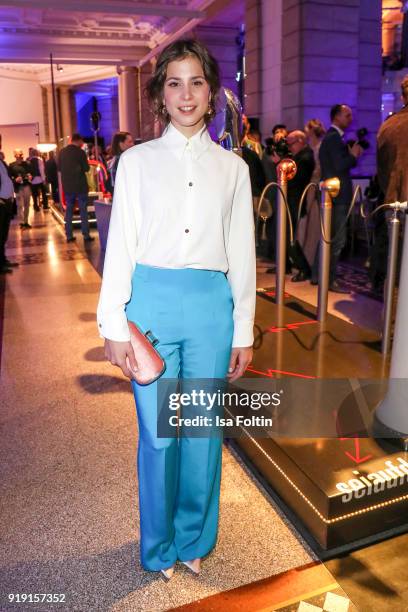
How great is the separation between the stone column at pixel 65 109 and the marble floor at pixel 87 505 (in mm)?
23014

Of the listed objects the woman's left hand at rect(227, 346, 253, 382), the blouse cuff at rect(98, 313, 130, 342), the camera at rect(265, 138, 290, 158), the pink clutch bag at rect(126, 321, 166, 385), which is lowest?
the woman's left hand at rect(227, 346, 253, 382)

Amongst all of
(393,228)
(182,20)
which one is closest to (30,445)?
(393,228)

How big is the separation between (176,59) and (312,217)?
4.49 m

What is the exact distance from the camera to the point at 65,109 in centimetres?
2514

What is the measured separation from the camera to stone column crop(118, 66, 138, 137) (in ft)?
66.6

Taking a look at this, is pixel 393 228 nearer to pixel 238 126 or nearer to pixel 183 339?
pixel 238 126

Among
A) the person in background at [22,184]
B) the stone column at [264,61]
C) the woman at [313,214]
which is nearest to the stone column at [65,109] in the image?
the person in background at [22,184]

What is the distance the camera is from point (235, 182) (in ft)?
5.45

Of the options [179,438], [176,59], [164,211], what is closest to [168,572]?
[179,438]

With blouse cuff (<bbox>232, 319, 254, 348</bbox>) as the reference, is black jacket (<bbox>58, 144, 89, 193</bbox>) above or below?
above

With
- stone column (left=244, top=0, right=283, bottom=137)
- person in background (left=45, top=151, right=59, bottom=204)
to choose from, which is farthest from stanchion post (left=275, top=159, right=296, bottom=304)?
person in background (left=45, top=151, right=59, bottom=204)

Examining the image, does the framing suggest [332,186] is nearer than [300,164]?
Yes

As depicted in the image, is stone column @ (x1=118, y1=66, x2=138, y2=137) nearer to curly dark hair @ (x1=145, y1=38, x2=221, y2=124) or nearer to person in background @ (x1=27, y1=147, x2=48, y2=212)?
person in background @ (x1=27, y1=147, x2=48, y2=212)

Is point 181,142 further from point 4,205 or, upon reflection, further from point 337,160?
point 4,205
